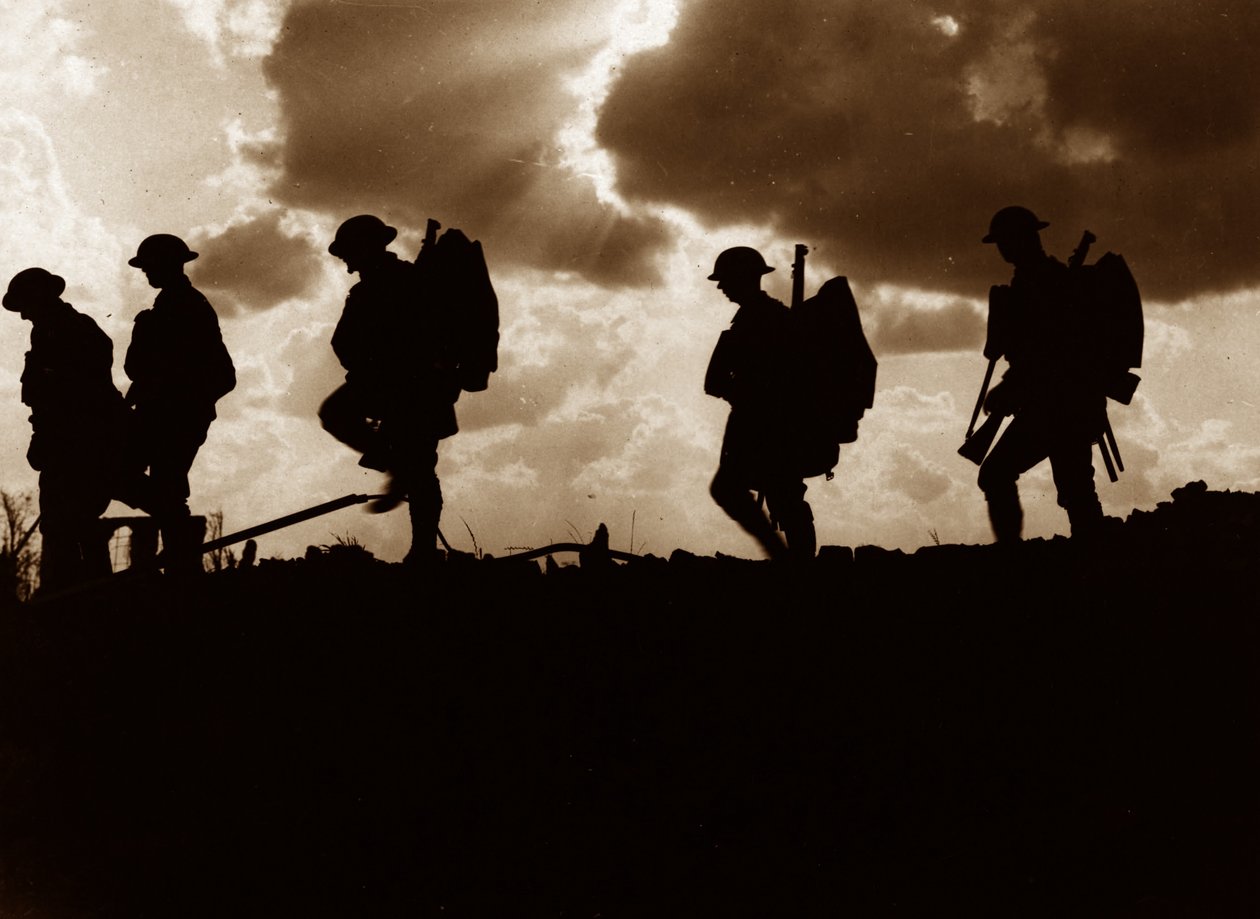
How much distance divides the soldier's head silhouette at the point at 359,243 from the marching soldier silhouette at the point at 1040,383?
3.82 meters

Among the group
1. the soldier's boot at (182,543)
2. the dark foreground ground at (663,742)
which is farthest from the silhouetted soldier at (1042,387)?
the soldier's boot at (182,543)

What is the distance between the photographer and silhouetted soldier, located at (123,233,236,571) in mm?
9016

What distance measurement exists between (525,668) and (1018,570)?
291 centimetres

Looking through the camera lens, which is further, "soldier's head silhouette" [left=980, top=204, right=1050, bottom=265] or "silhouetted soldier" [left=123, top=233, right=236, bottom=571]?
"silhouetted soldier" [left=123, top=233, right=236, bottom=571]

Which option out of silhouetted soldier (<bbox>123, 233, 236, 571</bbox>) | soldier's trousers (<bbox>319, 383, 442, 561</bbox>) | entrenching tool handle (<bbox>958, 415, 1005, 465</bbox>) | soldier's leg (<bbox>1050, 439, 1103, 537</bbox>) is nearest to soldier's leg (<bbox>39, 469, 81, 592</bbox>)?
silhouetted soldier (<bbox>123, 233, 236, 571</bbox>)

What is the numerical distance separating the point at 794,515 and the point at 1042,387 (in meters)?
1.71

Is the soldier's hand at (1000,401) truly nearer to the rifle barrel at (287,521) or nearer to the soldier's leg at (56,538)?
the rifle barrel at (287,521)

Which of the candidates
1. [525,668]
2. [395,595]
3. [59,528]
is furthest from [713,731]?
[59,528]

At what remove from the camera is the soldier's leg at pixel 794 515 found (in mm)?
8133

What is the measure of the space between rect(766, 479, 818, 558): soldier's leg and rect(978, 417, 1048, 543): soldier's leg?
1.15 m

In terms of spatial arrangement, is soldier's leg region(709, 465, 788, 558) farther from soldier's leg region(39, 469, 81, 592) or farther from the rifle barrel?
soldier's leg region(39, 469, 81, 592)

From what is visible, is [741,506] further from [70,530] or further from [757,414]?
[70,530]

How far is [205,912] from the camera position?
611 centimetres

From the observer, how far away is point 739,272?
8164 millimetres
